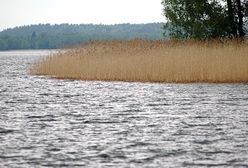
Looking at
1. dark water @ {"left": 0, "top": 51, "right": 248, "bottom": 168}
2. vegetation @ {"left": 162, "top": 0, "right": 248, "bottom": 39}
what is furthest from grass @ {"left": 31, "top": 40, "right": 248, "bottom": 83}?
vegetation @ {"left": 162, "top": 0, "right": 248, "bottom": 39}

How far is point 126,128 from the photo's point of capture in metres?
11.2

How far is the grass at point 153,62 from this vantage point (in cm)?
2197

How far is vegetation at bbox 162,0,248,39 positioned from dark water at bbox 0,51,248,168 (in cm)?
1177

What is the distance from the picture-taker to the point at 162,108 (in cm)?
1453

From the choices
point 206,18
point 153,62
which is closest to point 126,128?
point 153,62

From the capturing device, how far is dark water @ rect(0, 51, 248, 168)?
823 cm

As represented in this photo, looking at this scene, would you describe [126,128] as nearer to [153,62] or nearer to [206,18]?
[153,62]

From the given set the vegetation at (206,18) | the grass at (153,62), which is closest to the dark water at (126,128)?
the grass at (153,62)

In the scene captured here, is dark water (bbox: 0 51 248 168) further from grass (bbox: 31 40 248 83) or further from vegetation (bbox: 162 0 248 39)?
vegetation (bbox: 162 0 248 39)

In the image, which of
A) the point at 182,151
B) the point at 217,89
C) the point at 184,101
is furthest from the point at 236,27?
the point at 182,151

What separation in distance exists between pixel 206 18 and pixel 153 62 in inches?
354

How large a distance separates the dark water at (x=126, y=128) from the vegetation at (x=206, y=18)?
11.8m

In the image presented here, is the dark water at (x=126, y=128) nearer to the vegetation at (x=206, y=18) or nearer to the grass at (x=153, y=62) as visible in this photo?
the grass at (x=153, y=62)

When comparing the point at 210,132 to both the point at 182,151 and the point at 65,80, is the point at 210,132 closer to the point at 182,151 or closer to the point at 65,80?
the point at 182,151
